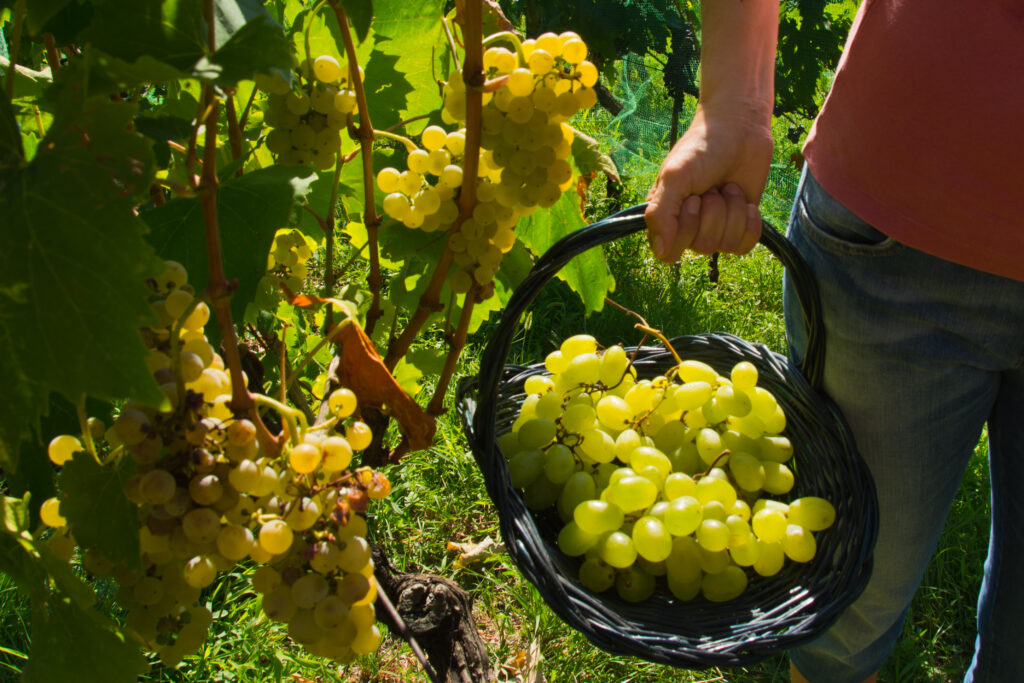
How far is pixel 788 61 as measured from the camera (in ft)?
11.5

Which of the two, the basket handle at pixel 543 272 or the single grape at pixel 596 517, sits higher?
the basket handle at pixel 543 272

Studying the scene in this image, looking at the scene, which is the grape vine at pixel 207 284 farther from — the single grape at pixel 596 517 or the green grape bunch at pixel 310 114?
the single grape at pixel 596 517

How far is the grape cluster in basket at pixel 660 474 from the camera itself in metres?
0.99

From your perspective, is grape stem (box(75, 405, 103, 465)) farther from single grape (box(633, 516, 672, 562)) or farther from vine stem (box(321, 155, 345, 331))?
single grape (box(633, 516, 672, 562))

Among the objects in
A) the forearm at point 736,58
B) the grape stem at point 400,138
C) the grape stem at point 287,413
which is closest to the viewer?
the grape stem at point 287,413

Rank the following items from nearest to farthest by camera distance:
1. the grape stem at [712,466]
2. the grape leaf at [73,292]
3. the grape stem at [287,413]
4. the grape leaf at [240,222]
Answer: the grape leaf at [73,292], the grape stem at [287,413], the grape leaf at [240,222], the grape stem at [712,466]

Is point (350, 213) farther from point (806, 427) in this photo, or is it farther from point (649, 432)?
point (806, 427)

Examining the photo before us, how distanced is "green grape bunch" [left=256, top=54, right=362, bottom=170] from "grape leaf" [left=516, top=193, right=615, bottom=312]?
406 millimetres

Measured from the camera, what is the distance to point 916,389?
43.1 inches

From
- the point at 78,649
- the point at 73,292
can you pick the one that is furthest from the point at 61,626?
the point at 73,292

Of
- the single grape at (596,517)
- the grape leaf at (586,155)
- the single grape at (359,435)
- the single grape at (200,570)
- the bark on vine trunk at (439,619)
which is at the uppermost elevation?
the grape leaf at (586,155)

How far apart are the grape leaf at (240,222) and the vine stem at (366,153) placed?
8cm

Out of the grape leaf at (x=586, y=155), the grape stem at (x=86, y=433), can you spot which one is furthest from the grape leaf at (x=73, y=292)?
the grape leaf at (x=586, y=155)

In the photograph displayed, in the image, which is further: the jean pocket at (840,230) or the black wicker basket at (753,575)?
the jean pocket at (840,230)
